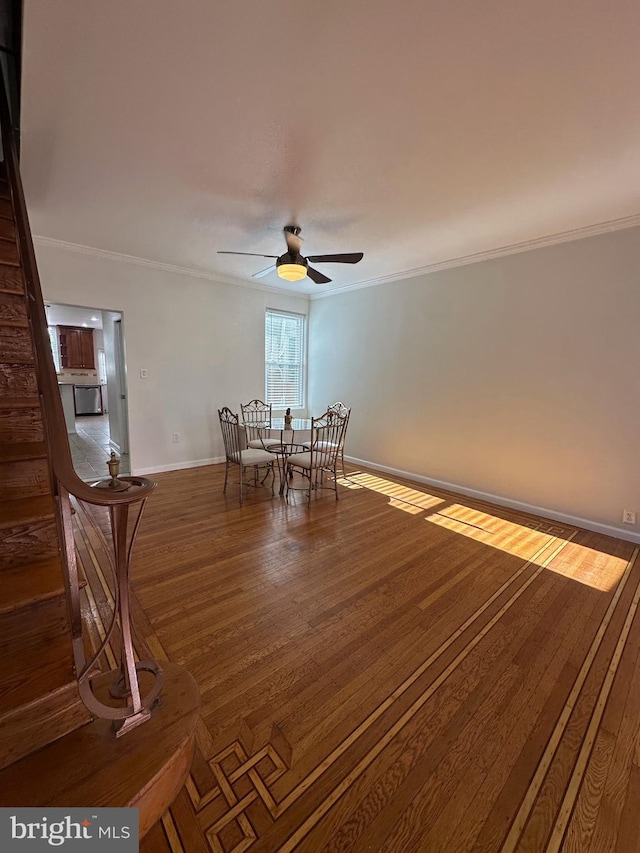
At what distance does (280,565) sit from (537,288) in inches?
144

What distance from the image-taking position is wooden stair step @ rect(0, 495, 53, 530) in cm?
128

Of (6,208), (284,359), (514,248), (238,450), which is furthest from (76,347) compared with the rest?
(514,248)

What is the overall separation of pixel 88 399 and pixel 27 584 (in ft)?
34.6

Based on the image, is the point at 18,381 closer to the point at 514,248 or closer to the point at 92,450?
the point at 514,248

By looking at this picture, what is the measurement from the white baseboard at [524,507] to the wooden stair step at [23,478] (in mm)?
4099

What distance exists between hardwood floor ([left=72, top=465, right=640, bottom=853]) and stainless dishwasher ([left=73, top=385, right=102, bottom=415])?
26.7 ft

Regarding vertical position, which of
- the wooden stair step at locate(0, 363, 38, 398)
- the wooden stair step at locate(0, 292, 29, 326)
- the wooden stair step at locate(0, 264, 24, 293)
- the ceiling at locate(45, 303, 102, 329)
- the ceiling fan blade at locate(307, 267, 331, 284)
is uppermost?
the ceiling at locate(45, 303, 102, 329)

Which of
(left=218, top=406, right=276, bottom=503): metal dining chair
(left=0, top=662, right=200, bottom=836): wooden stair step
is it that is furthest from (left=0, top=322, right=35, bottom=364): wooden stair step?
(left=218, top=406, right=276, bottom=503): metal dining chair

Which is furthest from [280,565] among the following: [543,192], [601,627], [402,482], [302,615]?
[543,192]

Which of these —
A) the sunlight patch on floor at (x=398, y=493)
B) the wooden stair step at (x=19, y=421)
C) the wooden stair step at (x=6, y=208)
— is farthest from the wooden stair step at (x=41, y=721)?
the sunlight patch on floor at (x=398, y=493)

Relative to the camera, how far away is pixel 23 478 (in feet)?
5.00

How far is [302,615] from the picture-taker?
6.93ft

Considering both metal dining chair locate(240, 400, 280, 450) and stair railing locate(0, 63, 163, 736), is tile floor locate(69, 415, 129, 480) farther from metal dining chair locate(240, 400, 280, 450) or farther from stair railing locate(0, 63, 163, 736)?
stair railing locate(0, 63, 163, 736)

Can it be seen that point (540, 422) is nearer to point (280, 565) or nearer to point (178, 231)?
point (280, 565)
